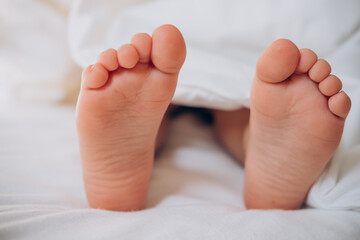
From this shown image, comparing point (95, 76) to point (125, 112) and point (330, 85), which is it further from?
point (330, 85)

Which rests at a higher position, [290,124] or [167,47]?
[167,47]

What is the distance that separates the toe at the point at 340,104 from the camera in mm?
422

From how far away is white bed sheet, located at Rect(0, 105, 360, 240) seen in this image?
1.30 feet

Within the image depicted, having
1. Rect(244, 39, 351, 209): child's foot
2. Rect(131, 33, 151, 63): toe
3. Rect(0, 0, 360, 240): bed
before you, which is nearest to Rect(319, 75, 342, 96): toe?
Rect(244, 39, 351, 209): child's foot

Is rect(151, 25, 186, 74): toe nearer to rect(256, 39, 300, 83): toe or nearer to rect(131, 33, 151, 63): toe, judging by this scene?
rect(131, 33, 151, 63): toe

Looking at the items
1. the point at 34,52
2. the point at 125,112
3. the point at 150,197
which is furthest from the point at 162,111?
the point at 34,52

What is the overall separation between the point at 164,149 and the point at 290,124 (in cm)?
31

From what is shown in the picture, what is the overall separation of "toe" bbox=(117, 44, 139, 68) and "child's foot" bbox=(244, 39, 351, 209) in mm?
186

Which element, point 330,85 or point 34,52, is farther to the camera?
point 34,52

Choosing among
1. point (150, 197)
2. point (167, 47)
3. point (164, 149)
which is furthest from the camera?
point (164, 149)

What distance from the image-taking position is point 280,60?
0.42m

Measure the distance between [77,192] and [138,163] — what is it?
13cm

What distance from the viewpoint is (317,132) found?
1.52ft

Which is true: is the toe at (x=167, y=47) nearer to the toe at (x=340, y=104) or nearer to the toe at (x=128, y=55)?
the toe at (x=128, y=55)
